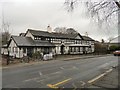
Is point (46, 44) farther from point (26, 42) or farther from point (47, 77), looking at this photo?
point (47, 77)

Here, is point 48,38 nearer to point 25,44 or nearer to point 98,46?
point 25,44

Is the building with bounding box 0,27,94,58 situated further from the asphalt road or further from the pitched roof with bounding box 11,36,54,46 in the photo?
the asphalt road

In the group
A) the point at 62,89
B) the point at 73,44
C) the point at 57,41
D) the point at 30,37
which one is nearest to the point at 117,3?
the point at 62,89

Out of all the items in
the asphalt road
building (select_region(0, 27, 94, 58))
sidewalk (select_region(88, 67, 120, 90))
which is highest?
building (select_region(0, 27, 94, 58))

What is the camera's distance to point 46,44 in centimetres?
4762

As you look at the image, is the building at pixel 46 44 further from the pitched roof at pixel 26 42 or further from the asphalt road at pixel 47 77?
the asphalt road at pixel 47 77

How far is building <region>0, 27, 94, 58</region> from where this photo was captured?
137 feet

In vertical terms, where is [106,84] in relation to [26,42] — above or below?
below

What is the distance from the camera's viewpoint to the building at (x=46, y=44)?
4175 centimetres

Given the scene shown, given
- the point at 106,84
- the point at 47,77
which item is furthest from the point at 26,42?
the point at 106,84

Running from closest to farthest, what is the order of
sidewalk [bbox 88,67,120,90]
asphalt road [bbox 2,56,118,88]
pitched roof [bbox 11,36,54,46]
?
sidewalk [bbox 88,67,120,90] < asphalt road [bbox 2,56,118,88] < pitched roof [bbox 11,36,54,46]

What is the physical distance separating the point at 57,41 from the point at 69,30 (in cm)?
4505

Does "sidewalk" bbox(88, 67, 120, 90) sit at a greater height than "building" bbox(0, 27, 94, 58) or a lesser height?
lesser

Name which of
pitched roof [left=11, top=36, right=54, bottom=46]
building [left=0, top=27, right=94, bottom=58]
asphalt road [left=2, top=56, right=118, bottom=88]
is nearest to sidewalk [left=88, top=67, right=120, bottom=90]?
asphalt road [left=2, top=56, right=118, bottom=88]
